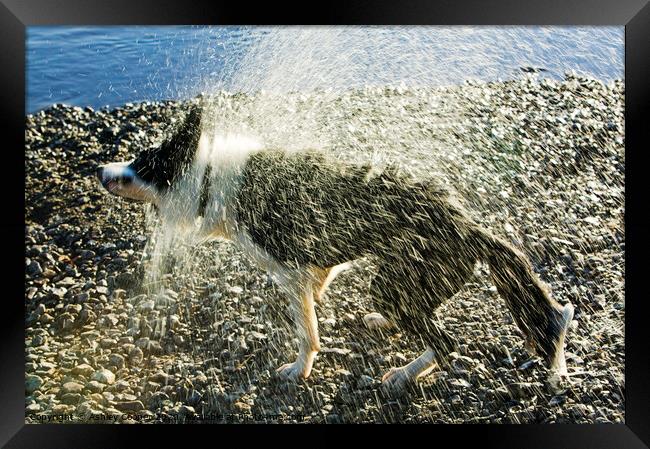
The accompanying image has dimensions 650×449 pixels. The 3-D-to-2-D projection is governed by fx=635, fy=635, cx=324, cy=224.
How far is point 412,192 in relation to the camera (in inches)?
93.5

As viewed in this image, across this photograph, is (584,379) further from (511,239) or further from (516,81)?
(516,81)

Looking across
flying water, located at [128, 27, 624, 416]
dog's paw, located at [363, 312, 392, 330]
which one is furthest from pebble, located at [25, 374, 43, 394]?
dog's paw, located at [363, 312, 392, 330]

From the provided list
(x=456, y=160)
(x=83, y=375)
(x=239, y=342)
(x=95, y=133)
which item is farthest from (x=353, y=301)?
(x=95, y=133)

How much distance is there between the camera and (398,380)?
101 inches

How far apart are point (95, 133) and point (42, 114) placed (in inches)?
15.9

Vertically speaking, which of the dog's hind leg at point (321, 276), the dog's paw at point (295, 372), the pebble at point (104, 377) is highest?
the dog's hind leg at point (321, 276)

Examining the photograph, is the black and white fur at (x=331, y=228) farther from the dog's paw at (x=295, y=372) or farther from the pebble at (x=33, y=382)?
the pebble at (x=33, y=382)

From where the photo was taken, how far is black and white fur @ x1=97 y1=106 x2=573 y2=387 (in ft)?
7.69

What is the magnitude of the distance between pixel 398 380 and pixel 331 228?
67 cm

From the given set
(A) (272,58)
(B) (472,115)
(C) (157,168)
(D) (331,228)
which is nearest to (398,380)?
(D) (331,228)

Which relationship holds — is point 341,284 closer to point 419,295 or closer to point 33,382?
point 419,295

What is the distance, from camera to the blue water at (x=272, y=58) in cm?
455
